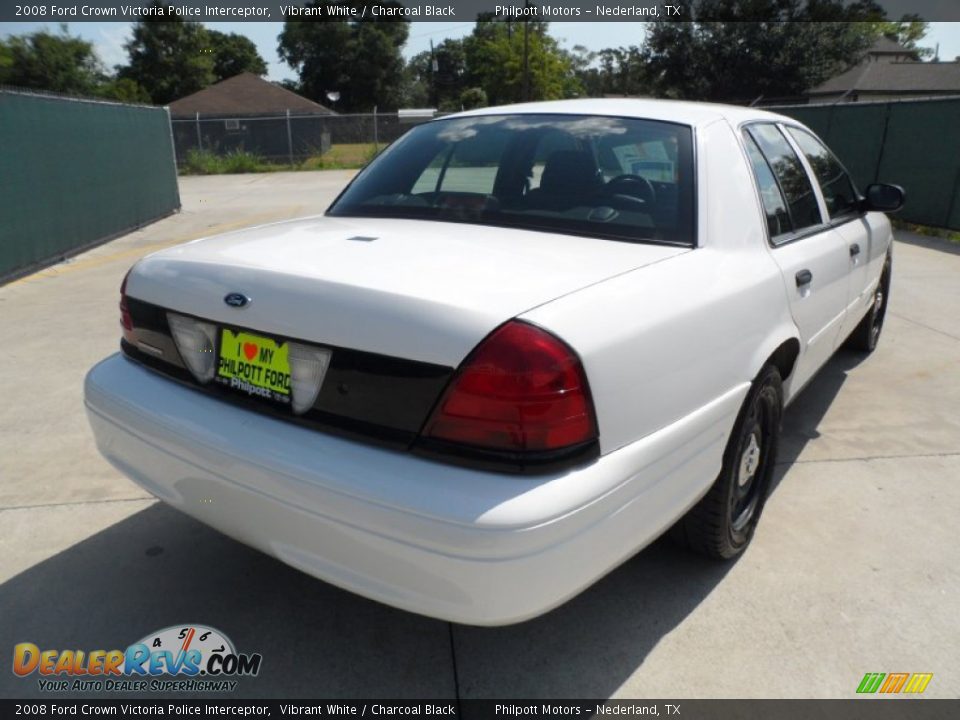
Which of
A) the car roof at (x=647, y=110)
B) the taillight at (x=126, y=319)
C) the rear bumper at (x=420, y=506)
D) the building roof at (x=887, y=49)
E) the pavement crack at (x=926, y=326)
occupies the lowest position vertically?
the pavement crack at (x=926, y=326)

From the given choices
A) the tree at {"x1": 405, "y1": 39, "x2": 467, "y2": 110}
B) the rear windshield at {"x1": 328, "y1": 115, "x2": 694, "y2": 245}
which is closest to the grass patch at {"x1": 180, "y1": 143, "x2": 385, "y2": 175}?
the rear windshield at {"x1": 328, "y1": 115, "x2": 694, "y2": 245}

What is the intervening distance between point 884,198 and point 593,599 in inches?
109

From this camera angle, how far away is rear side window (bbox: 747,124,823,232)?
3.09 meters

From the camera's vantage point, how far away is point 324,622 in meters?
2.47

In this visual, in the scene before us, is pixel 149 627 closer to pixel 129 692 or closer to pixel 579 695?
pixel 129 692

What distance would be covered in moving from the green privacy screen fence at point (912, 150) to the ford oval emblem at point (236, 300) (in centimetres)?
1155

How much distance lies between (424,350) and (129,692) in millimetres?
1413

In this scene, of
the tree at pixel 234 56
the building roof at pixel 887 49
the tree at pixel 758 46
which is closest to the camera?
the tree at pixel 758 46

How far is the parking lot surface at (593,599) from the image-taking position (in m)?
2.25

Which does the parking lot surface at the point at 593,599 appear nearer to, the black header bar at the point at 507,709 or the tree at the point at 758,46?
the black header bar at the point at 507,709

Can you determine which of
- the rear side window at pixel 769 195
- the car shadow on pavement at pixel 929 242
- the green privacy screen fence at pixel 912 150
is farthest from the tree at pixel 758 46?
the rear side window at pixel 769 195

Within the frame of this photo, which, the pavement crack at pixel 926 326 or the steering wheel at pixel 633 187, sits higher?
the steering wheel at pixel 633 187

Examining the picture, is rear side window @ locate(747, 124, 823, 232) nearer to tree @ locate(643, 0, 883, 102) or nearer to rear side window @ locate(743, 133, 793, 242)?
rear side window @ locate(743, 133, 793, 242)

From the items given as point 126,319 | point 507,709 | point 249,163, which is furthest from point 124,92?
point 507,709
